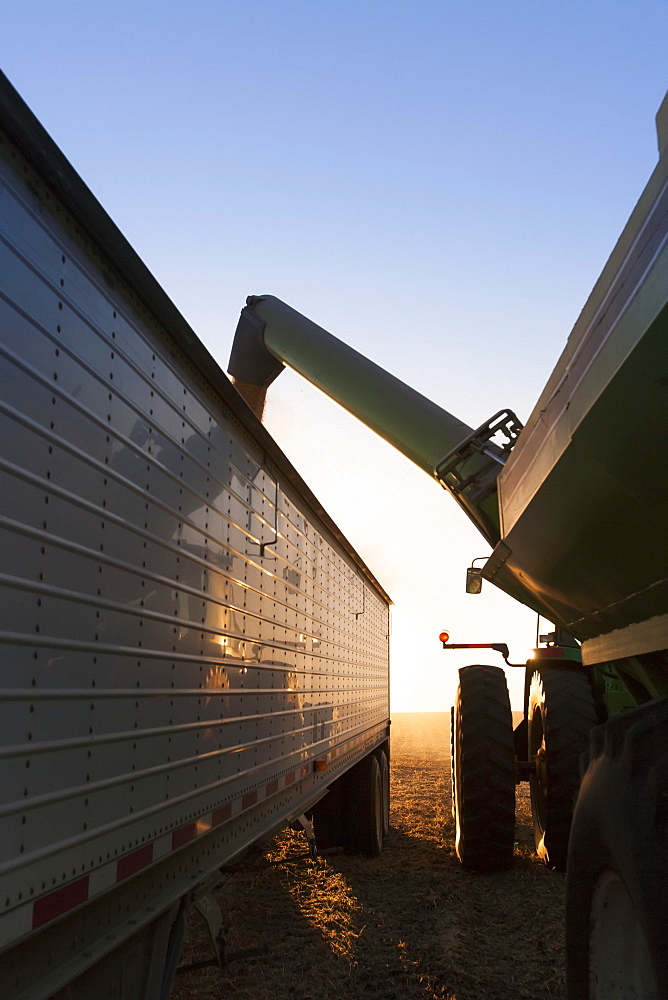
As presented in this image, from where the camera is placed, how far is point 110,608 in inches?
94.7

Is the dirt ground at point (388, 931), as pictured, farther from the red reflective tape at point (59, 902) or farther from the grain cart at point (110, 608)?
the red reflective tape at point (59, 902)

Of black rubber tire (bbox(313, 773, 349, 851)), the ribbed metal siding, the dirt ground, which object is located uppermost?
the ribbed metal siding

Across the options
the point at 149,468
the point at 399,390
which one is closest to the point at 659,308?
the point at 149,468

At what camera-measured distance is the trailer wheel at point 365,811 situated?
7.89 meters

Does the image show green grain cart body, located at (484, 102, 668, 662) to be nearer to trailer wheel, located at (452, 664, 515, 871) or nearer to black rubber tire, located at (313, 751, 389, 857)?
trailer wheel, located at (452, 664, 515, 871)

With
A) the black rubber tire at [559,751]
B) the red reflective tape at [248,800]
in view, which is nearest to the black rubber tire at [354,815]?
the black rubber tire at [559,751]

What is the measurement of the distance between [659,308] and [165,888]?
8.21 ft

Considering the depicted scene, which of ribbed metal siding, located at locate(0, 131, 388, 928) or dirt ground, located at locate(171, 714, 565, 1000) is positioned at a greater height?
ribbed metal siding, located at locate(0, 131, 388, 928)

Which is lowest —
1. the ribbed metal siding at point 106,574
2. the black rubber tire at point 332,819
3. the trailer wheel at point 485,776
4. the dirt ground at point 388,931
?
the dirt ground at point 388,931

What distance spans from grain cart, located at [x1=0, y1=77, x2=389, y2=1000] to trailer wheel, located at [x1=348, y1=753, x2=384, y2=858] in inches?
157

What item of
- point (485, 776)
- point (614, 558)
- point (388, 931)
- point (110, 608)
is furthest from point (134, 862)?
point (485, 776)

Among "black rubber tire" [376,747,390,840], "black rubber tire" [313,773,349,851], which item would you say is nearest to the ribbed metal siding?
"black rubber tire" [313,773,349,851]

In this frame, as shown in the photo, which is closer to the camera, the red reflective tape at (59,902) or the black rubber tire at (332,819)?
the red reflective tape at (59,902)

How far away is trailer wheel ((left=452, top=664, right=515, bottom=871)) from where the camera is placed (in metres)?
6.09
